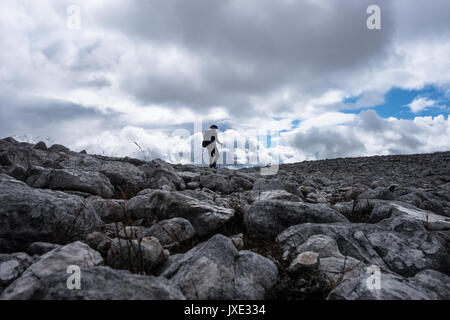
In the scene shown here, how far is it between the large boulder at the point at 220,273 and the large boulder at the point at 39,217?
152 centimetres

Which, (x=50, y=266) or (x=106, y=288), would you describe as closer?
(x=106, y=288)

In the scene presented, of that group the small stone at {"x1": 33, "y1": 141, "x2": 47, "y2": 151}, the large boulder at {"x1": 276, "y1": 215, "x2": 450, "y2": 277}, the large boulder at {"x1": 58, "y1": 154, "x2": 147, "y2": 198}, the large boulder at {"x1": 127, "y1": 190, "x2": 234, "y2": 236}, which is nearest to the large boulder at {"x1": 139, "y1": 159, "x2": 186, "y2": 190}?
the large boulder at {"x1": 58, "y1": 154, "x2": 147, "y2": 198}

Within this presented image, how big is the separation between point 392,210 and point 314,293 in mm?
3273

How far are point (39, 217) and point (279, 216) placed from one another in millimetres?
3224

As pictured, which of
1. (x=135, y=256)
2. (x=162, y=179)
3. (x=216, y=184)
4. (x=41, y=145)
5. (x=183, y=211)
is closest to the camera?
(x=135, y=256)

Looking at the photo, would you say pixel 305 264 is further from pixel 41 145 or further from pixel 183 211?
pixel 41 145

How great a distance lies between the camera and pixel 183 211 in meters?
4.25

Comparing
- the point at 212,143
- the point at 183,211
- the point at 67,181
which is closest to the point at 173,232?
the point at 183,211

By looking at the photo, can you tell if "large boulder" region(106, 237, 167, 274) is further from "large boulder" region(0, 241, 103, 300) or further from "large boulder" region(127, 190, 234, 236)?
"large boulder" region(127, 190, 234, 236)

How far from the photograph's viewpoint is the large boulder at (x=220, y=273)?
2273mm

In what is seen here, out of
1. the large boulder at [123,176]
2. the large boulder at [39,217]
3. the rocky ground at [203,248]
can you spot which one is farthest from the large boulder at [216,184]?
the large boulder at [39,217]

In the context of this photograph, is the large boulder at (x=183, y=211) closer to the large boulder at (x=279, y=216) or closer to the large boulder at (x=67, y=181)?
the large boulder at (x=279, y=216)

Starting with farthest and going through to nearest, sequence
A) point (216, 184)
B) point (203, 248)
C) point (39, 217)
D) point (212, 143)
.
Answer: point (212, 143) → point (216, 184) → point (39, 217) → point (203, 248)
